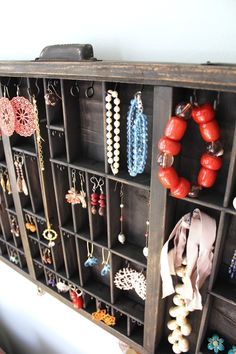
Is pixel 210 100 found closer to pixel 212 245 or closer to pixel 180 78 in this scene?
pixel 180 78

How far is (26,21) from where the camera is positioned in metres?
1.05

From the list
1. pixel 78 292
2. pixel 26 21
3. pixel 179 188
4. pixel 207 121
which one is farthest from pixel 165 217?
pixel 26 21

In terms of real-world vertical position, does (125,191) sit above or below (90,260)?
above

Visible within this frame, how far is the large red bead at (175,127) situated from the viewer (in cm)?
68

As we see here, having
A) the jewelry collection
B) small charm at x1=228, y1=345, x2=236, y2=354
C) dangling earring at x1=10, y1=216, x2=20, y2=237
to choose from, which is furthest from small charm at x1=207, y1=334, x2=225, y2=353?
dangling earring at x1=10, y1=216, x2=20, y2=237

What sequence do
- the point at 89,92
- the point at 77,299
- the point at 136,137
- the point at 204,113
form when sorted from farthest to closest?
the point at 77,299
the point at 89,92
the point at 136,137
the point at 204,113

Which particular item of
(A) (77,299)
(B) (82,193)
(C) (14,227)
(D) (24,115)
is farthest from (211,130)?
(C) (14,227)

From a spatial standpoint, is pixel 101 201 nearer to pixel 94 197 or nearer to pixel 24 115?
pixel 94 197

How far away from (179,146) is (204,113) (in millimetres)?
97

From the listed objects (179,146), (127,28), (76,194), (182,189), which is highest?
(127,28)

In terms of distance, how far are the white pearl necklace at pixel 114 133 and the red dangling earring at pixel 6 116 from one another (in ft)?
1.39

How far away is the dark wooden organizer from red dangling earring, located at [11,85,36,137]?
0.03m

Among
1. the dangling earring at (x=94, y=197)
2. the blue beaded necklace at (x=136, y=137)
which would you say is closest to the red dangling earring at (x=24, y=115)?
the dangling earring at (x=94, y=197)

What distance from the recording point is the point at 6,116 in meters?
1.09
